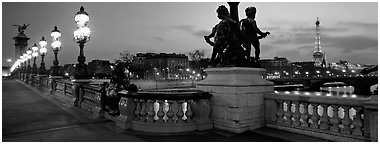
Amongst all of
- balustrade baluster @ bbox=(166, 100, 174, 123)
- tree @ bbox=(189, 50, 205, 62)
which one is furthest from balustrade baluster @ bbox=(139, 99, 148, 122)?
tree @ bbox=(189, 50, 205, 62)

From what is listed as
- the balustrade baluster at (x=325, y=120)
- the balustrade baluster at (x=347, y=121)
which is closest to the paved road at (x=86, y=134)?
the balustrade baluster at (x=325, y=120)

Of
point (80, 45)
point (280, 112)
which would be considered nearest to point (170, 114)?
point (280, 112)

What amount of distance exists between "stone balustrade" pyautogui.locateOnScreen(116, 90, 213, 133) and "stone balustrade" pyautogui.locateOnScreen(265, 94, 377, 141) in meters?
1.61

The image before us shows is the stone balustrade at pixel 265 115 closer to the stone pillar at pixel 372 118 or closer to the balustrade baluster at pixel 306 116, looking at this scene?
the balustrade baluster at pixel 306 116

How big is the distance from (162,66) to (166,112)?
124083mm

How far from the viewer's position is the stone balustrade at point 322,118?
230 inches

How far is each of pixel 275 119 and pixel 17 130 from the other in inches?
248

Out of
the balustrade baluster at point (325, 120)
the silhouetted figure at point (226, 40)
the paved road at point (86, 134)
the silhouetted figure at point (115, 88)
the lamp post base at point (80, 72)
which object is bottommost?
the paved road at point (86, 134)

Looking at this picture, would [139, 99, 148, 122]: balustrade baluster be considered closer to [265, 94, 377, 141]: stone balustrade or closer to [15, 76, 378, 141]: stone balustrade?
[15, 76, 378, 141]: stone balustrade

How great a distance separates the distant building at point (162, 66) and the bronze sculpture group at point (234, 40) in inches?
4356

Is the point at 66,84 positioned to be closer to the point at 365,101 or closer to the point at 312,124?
the point at 312,124

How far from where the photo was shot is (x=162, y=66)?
131000 mm

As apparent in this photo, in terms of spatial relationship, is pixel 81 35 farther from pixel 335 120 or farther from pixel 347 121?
pixel 347 121

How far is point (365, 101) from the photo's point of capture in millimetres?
5598
